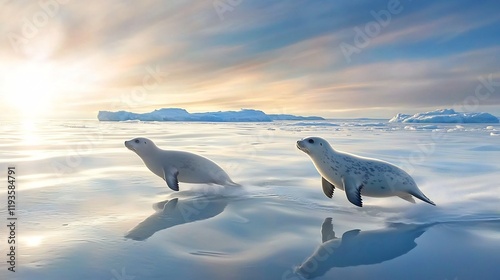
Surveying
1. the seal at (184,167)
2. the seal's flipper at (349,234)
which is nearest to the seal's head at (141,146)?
the seal at (184,167)

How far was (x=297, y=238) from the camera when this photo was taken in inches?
148

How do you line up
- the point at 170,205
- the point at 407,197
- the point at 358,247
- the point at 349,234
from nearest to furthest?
1. the point at 358,247
2. the point at 349,234
3. the point at 170,205
4. the point at 407,197

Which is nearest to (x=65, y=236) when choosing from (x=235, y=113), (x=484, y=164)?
(x=484, y=164)

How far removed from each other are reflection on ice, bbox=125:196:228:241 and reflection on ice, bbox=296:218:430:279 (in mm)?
1484

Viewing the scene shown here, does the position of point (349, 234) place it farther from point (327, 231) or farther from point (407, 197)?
point (407, 197)

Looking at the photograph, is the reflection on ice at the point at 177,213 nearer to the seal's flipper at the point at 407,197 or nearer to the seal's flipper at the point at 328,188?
the seal's flipper at the point at 328,188

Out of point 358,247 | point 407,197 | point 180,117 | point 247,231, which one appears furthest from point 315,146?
point 180,117

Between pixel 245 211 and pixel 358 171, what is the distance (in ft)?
5.83

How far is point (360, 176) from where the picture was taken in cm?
543

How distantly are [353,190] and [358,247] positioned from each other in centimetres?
175

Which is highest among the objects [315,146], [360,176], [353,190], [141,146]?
[315,146]

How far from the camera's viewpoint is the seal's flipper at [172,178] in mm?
6020

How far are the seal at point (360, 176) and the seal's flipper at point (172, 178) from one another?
6.74 feet

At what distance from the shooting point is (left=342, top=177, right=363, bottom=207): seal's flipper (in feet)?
16.6
